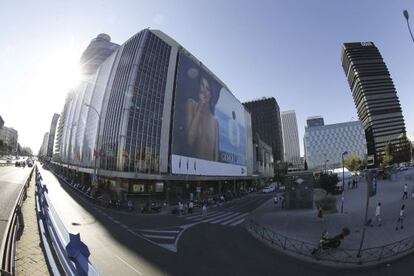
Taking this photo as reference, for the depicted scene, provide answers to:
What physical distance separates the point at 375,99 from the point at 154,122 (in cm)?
16084

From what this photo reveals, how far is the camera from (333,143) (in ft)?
638

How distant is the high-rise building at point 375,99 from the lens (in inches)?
6353

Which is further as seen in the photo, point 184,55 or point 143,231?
point 184,55

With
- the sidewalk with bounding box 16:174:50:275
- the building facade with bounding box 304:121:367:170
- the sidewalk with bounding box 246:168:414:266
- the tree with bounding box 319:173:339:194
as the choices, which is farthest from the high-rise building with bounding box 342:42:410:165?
the sidewalk with bounding box 16:174:50:275

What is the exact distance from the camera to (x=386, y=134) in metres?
162

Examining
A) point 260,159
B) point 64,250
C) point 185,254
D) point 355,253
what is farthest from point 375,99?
point 64,250

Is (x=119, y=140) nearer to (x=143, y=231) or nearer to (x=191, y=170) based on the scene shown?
(x=191, y=170)

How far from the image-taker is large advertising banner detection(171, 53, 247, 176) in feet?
189

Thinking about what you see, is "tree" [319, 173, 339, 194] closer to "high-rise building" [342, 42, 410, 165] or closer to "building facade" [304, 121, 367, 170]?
"high-rise building" [342, 42, 410, 165]

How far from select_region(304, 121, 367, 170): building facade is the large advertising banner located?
126 m

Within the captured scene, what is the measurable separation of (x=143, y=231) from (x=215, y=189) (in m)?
58.0

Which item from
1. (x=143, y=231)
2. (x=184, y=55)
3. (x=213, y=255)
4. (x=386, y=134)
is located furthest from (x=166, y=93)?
(x=386, y=134)

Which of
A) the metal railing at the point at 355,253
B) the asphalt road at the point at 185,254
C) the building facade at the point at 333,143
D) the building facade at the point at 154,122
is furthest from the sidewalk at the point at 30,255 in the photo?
the building facade at the point at 333,143

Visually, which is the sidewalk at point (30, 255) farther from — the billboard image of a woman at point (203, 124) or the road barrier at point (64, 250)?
the billboard image of a woman at point (203, 124)
